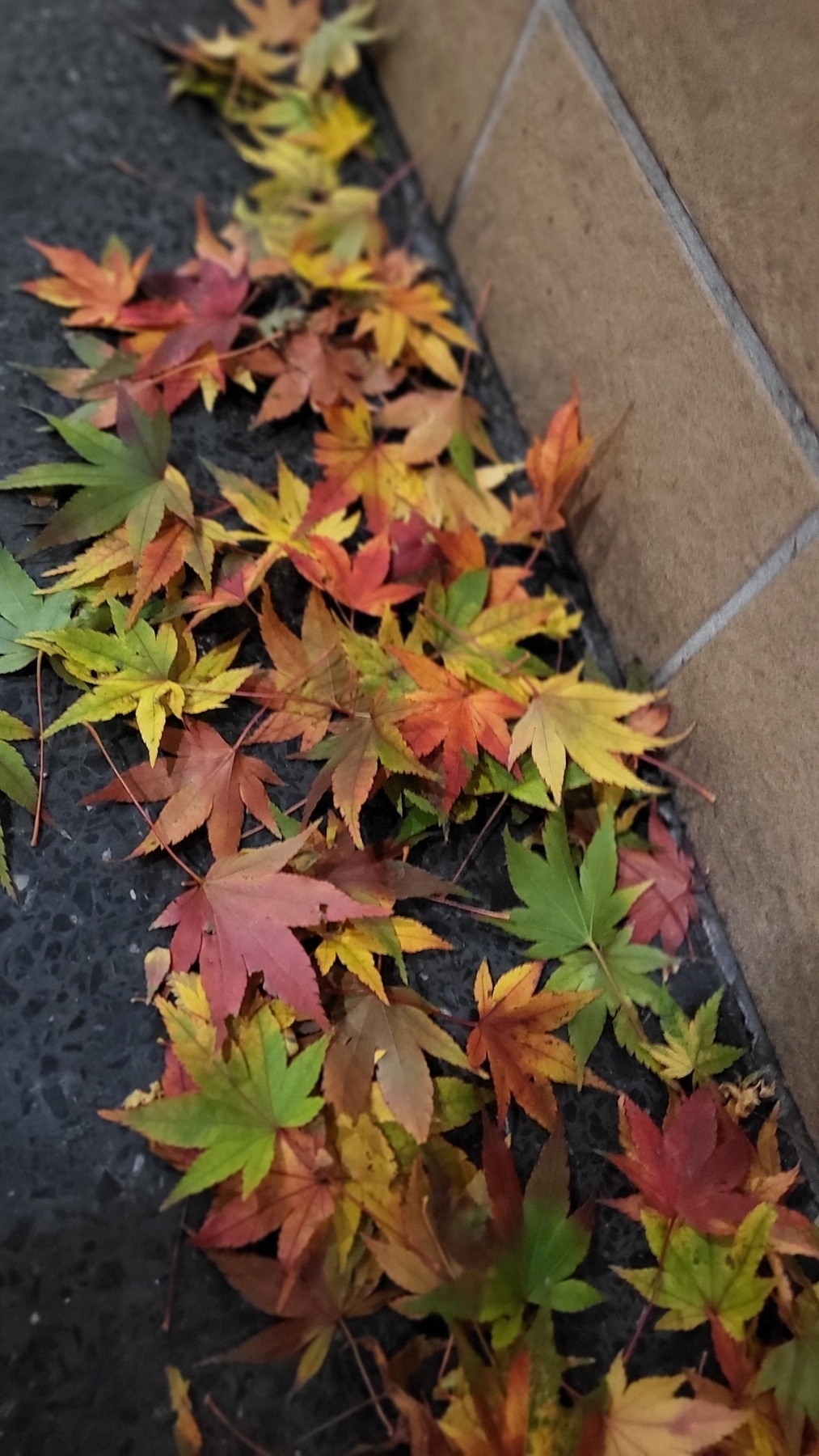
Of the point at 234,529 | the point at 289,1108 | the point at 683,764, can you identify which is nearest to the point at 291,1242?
the point at 289,1108

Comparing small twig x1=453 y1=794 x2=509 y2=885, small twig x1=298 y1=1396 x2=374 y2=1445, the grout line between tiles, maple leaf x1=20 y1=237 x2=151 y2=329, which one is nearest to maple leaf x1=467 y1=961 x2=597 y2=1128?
small twig x1=453 y1=794 x2=509 y2=885

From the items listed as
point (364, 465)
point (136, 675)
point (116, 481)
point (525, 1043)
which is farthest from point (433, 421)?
point (525, 1043)

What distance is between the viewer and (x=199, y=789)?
2.99 ft

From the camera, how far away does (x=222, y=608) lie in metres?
1.01

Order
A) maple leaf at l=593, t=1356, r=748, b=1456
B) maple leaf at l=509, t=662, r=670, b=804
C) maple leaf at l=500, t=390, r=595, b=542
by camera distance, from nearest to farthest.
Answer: maple leaf at l=593, t=1356, r=748, b=1456 < maple leaf at l=509, t=662, r=670, b=804 < maple leaf at l=500, t=390, r=595, b=542

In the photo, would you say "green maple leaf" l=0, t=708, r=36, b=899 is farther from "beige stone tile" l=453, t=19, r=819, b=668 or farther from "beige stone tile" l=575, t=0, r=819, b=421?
"beige stone tile" l=575, t=0, r=819, b=421

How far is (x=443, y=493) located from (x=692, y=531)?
0.31m

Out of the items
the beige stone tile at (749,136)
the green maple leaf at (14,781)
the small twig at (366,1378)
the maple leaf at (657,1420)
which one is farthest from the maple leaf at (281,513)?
the maple leaf at (657,1420)

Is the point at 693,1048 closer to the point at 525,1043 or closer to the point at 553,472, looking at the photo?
the point at 525,1043

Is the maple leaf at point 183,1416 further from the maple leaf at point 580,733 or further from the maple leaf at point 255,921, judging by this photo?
the maple leaf at point 580,733

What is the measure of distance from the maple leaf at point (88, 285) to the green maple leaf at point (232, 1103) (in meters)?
0.82

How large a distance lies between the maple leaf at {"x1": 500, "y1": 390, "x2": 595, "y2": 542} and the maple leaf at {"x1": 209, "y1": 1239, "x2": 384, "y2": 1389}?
0.77 m

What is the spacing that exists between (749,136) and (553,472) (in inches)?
14.5

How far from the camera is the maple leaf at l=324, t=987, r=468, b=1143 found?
0.80 metres
